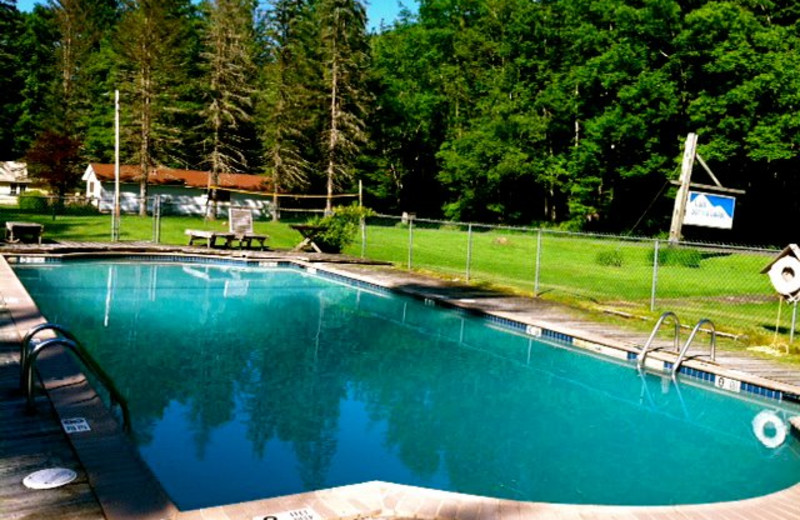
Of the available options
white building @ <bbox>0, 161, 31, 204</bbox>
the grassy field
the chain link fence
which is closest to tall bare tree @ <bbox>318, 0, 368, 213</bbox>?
the grassy field

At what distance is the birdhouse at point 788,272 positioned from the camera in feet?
28.1

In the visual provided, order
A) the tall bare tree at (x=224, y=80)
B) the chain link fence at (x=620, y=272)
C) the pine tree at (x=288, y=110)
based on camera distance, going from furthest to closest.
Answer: the pine tree at (x=288, y=110), the tall bare tree at (x=224, y=80), the chain link fence at (x=620, y=272)

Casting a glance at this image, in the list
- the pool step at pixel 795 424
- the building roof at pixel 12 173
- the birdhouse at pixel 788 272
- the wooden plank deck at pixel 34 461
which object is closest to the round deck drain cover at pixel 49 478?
the wooden plank deck at pixel 34 461

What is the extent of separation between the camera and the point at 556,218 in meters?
40.7

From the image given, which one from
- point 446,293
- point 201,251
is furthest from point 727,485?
point 201,251

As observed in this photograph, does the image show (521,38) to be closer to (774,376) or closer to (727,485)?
(774,376)

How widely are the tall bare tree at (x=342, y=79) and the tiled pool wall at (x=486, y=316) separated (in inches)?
841

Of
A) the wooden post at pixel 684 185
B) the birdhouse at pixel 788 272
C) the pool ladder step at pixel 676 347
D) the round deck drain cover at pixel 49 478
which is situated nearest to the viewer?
the round deck drain cover at pixel 49 478

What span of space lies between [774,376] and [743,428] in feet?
3.76

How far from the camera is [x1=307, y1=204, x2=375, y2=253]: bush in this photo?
20.4 metres

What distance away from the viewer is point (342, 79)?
39.9m

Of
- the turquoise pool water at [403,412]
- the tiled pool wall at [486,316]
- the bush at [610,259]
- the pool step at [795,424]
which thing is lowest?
the turquoise pool water at [403,412]

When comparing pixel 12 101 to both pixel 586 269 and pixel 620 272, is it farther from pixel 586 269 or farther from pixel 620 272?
pixel 620 272

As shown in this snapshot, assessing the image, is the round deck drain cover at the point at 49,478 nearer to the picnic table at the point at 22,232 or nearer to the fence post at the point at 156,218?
the picnic table at the point at 22,232
